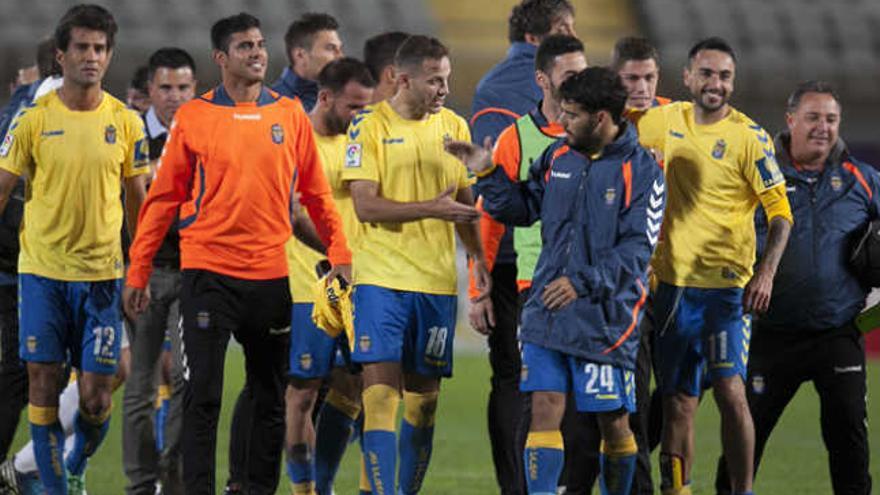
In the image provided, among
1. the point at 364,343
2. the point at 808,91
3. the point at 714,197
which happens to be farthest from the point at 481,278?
the point at 808,91

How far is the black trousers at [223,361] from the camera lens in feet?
24.1

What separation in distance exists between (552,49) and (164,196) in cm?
188

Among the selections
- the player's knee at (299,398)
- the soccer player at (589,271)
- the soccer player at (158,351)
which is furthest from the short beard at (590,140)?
the soccer player at (158,351)

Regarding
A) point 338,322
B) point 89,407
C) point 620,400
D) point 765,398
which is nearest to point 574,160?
point 620,400

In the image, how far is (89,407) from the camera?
818cm

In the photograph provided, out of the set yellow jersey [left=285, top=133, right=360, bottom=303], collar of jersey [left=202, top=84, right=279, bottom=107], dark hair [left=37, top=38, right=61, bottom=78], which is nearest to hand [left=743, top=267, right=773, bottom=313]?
yellow jersey [left=285, top=133, right=360, bottom=303]

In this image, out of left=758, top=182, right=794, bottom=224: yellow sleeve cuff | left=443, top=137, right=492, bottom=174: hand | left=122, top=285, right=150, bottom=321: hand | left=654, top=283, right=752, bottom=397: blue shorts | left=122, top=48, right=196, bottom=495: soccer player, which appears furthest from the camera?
left=122, top=48, right=196, bottom=495: soccer player

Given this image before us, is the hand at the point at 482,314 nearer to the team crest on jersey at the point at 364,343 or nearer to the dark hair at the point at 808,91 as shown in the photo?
the team crest on jersey at the point at 364,343

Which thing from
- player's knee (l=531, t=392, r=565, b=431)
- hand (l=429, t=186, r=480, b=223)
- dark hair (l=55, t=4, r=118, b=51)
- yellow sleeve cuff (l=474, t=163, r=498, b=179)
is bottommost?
player's knee (l=531, t=392, r=565, b=431)

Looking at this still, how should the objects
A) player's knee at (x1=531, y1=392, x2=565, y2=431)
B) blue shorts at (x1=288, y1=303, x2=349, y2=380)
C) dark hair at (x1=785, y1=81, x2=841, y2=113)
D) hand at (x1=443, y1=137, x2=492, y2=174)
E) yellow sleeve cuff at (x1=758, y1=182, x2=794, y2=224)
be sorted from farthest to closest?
dark hair at (x1=785, y1=81, x2=841, y2=113) → blue shorts at (x1=288, y1=303, x2=349, y2=380) → yellow sleeve cuff at (x1=758, y1=182, x2=794, y2=224) → hand at (x1=443, y1=137, x2=492, y2=174) → player's knee at (x1=531, y1=392, x2=565, y2=431)

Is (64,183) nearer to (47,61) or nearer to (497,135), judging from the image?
(47,61)

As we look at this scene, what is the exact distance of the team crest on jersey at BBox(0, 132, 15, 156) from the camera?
7816 mm

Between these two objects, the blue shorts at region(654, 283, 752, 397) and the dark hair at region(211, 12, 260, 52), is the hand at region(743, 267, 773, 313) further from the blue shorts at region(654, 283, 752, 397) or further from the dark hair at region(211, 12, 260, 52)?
the dark hair at region(211, 12, 260, 52)

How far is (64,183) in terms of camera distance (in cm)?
786
